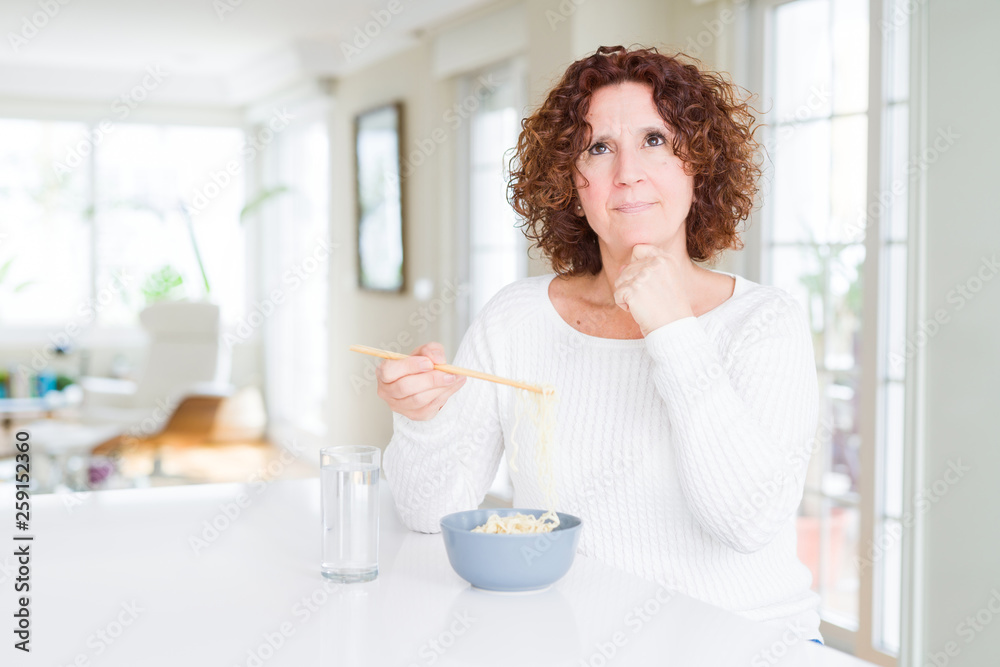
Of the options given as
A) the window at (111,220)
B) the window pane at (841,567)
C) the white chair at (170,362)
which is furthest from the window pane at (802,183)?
the window at (111,220)

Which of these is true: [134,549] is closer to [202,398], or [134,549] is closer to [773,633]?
[773,633]

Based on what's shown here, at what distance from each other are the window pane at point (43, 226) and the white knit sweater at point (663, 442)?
6.10 metres

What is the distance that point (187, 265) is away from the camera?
23.1 ft

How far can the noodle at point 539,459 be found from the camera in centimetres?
105


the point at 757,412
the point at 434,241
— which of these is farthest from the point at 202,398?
the point at 757,412

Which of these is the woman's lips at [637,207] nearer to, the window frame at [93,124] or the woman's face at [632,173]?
the woman's face at [632,173]

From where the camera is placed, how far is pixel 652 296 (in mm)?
1129

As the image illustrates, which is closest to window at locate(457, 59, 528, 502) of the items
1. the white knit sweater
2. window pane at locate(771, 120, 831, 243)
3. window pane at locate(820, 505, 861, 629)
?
window pane at locate(771, 120, 831, 243)

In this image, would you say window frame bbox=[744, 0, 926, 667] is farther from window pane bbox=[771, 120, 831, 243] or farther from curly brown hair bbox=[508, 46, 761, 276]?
curly brown hair bbox=[508, 46, 761, 276]

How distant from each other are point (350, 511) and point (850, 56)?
226 centimetres

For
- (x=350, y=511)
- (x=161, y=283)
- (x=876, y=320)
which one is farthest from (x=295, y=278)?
(x=350, y=511)

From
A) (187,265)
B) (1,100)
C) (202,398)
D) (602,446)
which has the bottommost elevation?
(202,398)

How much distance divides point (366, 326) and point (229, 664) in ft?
15.6

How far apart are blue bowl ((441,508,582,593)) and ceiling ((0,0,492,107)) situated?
3.42 m
